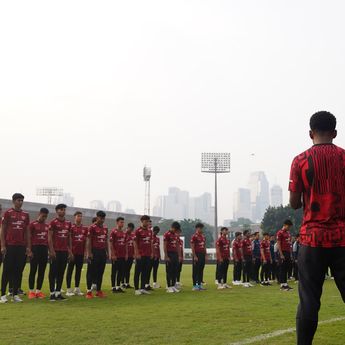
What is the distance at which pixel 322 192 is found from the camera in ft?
14.7

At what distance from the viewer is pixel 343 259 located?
434 centimetres

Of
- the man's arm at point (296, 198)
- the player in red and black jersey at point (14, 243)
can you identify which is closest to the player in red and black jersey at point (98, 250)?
the player in red and black jersey at point (14, 243)

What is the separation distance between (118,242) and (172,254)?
177cm

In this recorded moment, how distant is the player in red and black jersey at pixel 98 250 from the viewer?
13.0m

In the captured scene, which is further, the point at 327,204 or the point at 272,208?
the point at 272,208

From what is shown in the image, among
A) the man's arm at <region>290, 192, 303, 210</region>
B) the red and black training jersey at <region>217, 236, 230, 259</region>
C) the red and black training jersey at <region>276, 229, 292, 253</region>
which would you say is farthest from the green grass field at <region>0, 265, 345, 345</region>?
the red and black training jersey at <region>217, 236, 230, 259</region>

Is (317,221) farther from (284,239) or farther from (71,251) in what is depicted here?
(284,239)

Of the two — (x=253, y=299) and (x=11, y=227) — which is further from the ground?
(x=11, y=227)

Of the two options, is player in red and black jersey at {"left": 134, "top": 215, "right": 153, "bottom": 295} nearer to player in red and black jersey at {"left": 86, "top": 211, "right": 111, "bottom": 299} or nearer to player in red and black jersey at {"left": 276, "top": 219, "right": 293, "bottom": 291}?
player in red and black jersey at {"left": 86, "top": 211, "right": 111, "bottom": 299}

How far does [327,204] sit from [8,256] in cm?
899

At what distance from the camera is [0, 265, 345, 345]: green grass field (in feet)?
21.7

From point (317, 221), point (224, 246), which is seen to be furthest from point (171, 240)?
point (317, 221)

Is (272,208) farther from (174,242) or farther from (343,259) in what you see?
(343,259)

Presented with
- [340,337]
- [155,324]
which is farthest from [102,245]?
[340,337]
